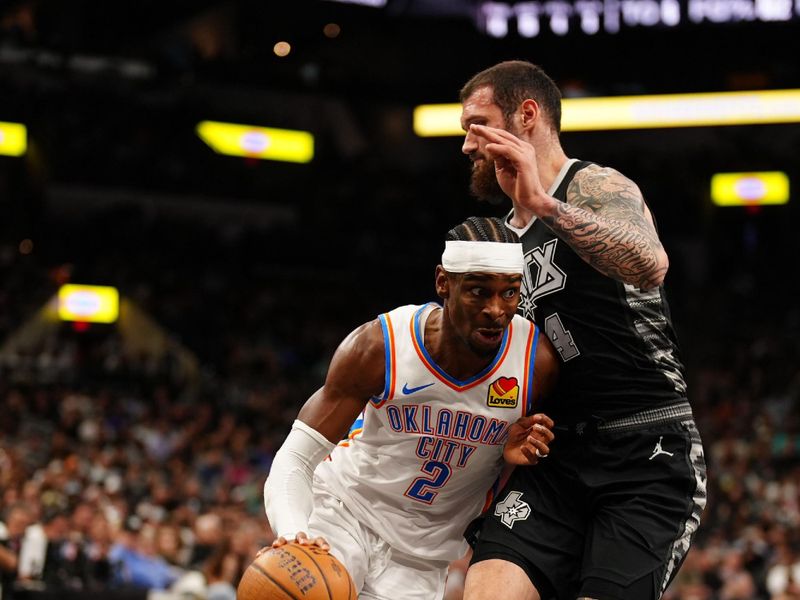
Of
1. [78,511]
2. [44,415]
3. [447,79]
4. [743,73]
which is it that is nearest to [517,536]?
[78,511]

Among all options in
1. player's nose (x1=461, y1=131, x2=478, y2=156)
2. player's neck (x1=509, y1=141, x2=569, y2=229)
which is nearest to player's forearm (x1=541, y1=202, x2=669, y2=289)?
player's neck (x1=509, y1=141, x2=569, y2=229)

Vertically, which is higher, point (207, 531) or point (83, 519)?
point (83, 519)

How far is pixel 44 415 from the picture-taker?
1648 centimetres

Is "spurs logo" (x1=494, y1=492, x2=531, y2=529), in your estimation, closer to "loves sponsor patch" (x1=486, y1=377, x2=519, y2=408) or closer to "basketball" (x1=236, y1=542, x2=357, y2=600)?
"loves sponsor patch" (x1=486, y1=377, x2=519, y2=408)

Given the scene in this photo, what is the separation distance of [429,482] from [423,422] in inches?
10.4

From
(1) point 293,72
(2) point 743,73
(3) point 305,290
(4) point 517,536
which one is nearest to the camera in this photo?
(4) point 517,536

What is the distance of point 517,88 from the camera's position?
4.20 m

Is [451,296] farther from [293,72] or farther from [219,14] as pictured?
[219,14]

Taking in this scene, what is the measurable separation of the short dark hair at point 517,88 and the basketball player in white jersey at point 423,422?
0.44m

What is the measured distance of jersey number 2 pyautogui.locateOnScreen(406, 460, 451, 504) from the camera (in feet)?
14.0

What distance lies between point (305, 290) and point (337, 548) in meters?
19.9

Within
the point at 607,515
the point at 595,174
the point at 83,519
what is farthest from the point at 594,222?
the point at 83,519

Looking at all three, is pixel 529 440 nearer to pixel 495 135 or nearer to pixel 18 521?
pixel 495 135

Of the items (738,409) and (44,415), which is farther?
(738,409)
